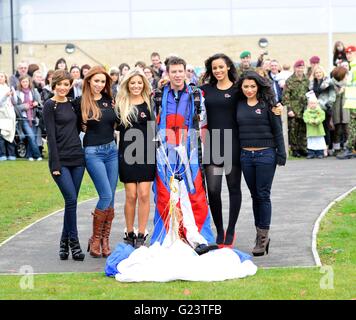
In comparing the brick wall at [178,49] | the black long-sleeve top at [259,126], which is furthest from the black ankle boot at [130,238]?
the brick wall at [178,49]

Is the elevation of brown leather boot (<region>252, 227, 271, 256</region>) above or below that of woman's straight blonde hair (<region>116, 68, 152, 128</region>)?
below

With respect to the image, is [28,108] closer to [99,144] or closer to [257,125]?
[99,144]

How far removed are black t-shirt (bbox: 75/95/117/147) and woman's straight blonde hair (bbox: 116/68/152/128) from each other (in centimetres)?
11

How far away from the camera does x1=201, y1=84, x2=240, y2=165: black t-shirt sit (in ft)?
36.5

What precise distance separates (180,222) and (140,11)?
24638 millimetres

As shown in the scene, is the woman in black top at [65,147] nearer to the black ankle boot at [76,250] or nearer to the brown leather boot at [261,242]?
the black ankle boot at [76,250]

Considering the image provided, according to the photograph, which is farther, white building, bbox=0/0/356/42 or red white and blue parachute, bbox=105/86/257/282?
white building, bbox=0/0/356/42

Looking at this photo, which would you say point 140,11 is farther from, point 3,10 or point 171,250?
point 171,250

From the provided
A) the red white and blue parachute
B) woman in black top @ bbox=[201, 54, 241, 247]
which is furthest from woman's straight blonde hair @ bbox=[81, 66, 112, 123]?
woman in black top @ bbox=[201, 54, 241, 247]

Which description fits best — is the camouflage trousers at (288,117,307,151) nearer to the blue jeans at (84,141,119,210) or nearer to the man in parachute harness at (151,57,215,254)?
the man in parachute harness at (151,57,215,254)

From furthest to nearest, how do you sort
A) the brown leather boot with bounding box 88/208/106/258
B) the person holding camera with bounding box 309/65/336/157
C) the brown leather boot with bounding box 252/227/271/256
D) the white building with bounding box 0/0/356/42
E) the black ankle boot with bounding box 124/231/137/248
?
the white building with bounding box 0/0/356/42
the person holding camera with bounding box 309/65/336/157
the black ankle boot with bounding box 124/231/137/248
the brown leather boot with bounding box 88/208/106/258
the brown leather boot with bounding box 252/227/271/256

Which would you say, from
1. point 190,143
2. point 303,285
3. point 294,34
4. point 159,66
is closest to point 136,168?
point 190,143

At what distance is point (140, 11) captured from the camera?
35.0 meters

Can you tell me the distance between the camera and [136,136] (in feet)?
36.9
